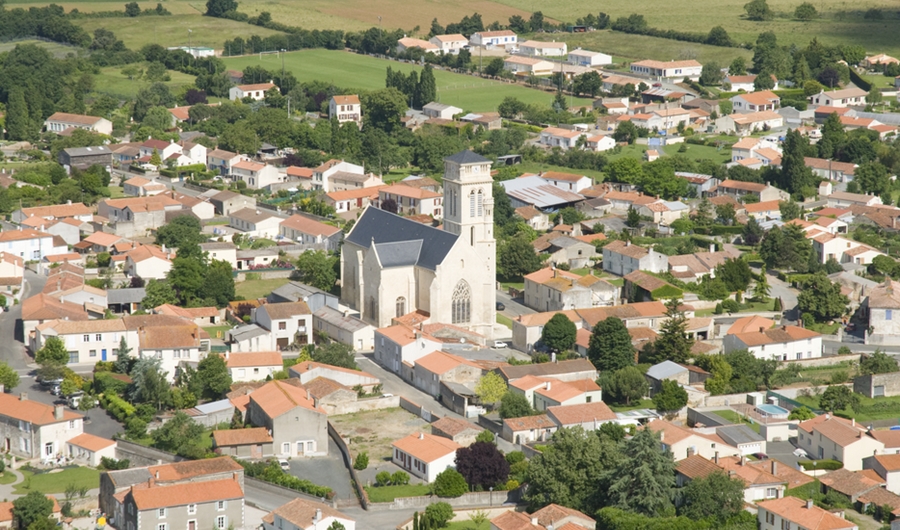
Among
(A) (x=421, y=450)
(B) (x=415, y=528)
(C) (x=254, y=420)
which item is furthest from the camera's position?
(C) (x=254, y=420)

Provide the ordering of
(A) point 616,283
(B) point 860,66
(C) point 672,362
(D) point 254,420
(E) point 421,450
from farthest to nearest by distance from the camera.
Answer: (B) point 860,66 < (A) point 616,283 < (C) point 672,362 < (D) point 254,420 < (E) point 421,450

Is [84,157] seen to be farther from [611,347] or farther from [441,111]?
[611,347]

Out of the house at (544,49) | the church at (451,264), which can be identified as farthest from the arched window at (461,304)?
the house at (544,49)

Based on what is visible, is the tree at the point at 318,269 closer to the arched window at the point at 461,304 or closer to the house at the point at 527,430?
the arched window at the point at 461,304

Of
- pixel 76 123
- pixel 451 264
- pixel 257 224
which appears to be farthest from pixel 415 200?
pixel 76 123

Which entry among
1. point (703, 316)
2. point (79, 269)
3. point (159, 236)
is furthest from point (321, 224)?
point (703, 316)

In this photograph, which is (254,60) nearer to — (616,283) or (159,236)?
(159,236)

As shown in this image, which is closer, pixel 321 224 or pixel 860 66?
pixel 321 224

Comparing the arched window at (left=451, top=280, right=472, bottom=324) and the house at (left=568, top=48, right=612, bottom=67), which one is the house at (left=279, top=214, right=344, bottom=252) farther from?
the house at (left=568, top=48, right=612, bottom=67)
